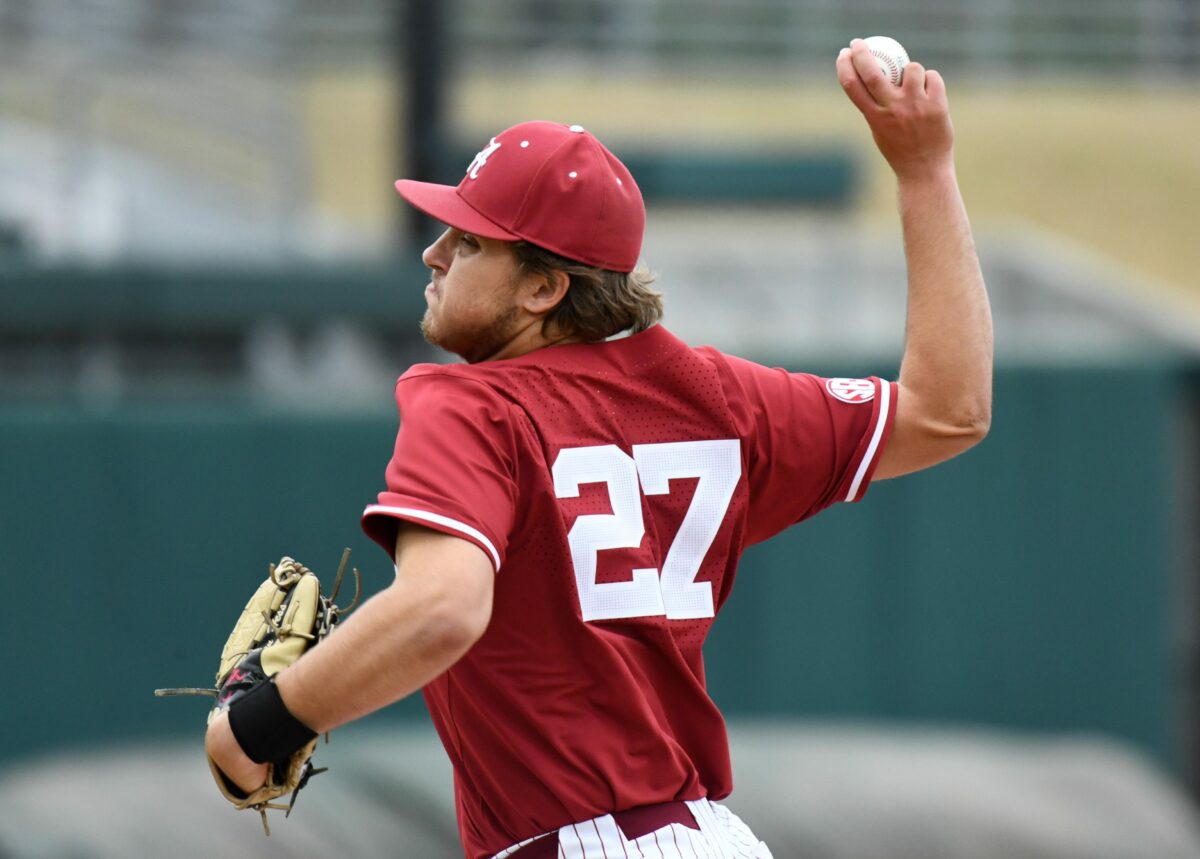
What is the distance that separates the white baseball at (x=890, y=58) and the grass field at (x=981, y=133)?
44.0ft

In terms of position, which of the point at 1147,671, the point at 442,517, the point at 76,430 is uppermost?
the point at 442,517

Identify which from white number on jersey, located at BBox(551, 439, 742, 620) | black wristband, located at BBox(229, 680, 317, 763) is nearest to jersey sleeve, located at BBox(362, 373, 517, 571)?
white number on jersey, located at BBox(551, 439, 742, 620)

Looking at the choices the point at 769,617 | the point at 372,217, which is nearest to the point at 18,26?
the point at 372,217

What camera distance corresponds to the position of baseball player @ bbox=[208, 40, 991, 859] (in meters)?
2.02

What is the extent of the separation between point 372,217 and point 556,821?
43.2 feet

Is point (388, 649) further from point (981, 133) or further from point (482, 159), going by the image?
point (981, 133)

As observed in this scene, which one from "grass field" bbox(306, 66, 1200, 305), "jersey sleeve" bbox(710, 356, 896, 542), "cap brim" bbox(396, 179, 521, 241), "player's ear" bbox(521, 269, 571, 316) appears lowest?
"grass field" bbox(306, 66, 1200, 305)

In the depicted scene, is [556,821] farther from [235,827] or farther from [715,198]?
[715,198]

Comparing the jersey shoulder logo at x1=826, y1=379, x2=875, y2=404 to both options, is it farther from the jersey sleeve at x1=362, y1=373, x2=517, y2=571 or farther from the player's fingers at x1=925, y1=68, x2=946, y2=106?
the jersey sleeve at x1=362, y1=373, x2=517, y2=571

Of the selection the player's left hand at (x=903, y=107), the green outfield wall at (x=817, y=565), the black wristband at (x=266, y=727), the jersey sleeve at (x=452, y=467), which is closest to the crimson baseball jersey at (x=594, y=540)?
the jersey sleeve at (x=452, y=467)

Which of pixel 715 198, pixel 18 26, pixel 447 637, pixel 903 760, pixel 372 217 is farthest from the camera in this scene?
pixel 372 217

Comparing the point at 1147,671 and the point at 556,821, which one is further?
the point at 1147,671

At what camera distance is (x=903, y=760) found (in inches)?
245

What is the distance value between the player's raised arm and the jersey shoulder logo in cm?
4
